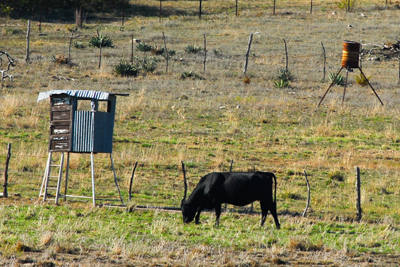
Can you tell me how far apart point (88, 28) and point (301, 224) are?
5069 cm

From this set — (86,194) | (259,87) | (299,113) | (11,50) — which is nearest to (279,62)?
(259,87)

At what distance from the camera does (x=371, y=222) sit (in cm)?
1414

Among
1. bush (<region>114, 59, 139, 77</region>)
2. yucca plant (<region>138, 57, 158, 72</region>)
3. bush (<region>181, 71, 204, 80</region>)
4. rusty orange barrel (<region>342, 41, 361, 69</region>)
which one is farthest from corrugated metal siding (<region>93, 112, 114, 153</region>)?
yucca plant (<region>138, 57, 158, 72</region>)

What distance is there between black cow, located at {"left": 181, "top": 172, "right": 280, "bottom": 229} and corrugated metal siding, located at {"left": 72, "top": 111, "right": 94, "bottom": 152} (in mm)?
3635

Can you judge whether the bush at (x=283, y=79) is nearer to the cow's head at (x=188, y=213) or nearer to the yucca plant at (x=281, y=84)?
the yucca plant at (x=281, y=84)

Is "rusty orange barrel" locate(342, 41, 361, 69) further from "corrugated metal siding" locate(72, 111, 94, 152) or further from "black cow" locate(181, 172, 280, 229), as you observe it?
"black cow" locate(181, 172, 280, 229)

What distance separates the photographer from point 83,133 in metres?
15.3

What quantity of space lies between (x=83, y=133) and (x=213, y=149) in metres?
7.91

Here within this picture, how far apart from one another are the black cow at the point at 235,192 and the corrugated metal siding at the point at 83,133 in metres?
3.64

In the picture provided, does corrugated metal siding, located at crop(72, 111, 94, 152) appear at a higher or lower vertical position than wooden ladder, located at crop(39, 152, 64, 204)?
higher

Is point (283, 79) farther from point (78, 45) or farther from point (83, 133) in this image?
point (83, 133)

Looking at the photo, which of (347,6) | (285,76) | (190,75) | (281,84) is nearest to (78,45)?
(190,75)

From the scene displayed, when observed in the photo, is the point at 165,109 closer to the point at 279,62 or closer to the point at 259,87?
the point at 259,87

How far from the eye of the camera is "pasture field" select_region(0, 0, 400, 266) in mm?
10820
